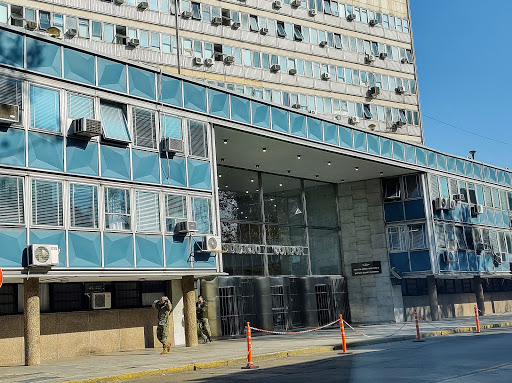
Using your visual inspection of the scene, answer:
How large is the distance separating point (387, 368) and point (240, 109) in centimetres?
1448

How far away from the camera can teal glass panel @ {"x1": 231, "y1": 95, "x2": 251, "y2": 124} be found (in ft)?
87.1

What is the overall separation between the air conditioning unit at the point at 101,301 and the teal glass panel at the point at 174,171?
14.4 ft

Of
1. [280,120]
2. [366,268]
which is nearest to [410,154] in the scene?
[366,268]

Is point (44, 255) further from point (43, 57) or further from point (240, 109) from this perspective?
point (240, 109)

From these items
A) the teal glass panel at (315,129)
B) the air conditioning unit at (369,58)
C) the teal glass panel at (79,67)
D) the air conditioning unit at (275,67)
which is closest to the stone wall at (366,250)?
the air conditioning unit at (275,67)

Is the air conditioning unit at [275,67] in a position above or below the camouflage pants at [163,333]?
above

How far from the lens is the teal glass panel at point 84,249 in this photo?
19562 millimetres

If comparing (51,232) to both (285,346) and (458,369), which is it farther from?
(458,369)

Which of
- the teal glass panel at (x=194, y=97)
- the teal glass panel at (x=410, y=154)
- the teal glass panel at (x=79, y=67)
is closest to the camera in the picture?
the teal glass panel at (x=79, y=67)

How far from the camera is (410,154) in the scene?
37125mm

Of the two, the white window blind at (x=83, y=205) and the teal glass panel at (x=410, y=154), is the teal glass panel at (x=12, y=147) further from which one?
the teal glass panel at (x=410, y=154)

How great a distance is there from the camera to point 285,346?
2234cm

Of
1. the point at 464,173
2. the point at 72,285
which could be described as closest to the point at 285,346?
the point at 72,285

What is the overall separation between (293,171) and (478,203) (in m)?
13.8
